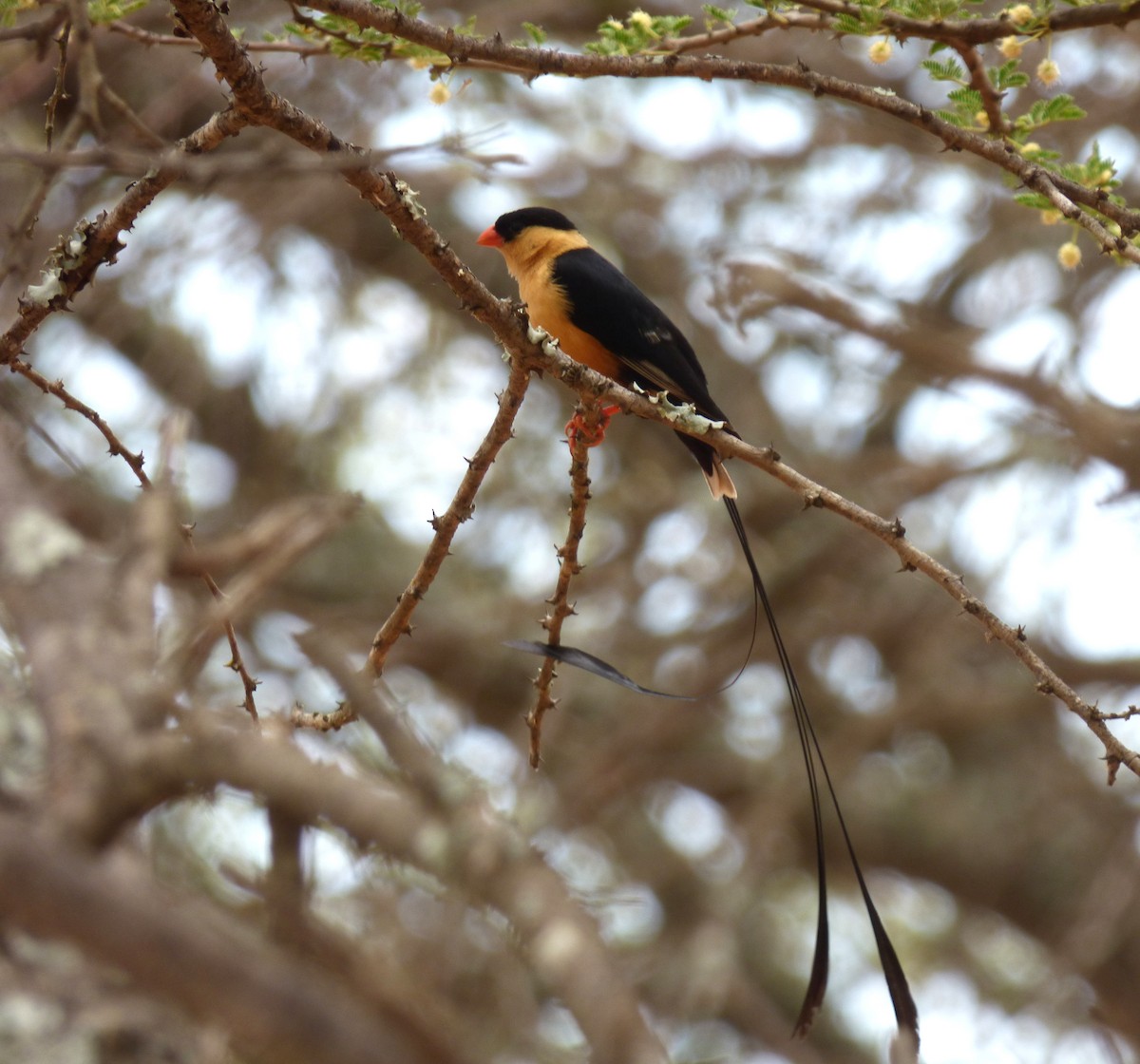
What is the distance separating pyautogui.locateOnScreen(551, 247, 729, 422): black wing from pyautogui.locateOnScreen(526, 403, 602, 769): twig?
92cm

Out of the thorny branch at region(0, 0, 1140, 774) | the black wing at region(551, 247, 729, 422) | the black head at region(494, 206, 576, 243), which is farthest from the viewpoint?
the black head at region(494, 206, 576, 243)

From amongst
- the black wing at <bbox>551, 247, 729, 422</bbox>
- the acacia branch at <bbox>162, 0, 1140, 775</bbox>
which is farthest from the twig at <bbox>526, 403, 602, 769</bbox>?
the black wing at <bbox>551, 247, 729, 422</bbox>

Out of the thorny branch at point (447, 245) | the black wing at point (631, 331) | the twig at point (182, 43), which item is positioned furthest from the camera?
the black wing at point (631, 331)

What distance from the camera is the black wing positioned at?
10.2 ft

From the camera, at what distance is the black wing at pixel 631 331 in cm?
312

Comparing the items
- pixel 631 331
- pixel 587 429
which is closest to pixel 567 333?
pixel 631 331

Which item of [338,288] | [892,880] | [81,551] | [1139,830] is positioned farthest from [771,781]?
[81,551]

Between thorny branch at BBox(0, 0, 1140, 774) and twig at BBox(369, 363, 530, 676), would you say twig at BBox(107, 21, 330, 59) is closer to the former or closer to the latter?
thorny branch at BBox(0, 0, 1140, 774)

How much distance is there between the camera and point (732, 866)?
16.8 feet

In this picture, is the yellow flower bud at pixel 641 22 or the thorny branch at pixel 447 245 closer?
the thorny branch at pixel 447 245

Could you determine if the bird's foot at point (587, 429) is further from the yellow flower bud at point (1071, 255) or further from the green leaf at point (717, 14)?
the yellow flower bud at point (1071, 255)

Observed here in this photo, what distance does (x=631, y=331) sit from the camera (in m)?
3.17

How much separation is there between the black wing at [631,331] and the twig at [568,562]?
0.92 metres

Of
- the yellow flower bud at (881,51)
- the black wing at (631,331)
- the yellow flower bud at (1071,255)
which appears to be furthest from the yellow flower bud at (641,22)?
the black wing at (631,331)
